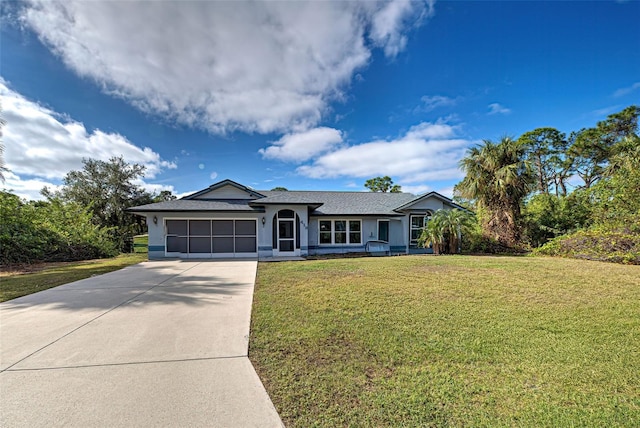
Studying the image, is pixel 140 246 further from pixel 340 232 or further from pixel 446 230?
pixel 446 230

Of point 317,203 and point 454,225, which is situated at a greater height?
point 317,203

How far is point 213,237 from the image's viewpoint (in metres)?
16.0

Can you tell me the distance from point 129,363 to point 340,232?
1426cm

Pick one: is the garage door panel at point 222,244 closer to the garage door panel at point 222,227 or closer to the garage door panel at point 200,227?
the garage door panel at point 222,227

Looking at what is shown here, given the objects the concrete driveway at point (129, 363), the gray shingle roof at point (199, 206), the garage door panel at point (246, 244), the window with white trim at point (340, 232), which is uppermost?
the gray shingle roof at point (199, 206)

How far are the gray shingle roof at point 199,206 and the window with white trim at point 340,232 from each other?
4498 millimetres

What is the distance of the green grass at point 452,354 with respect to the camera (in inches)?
97.8

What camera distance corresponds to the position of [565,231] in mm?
15430

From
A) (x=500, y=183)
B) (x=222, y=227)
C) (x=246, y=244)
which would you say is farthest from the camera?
(x=246, y=244)

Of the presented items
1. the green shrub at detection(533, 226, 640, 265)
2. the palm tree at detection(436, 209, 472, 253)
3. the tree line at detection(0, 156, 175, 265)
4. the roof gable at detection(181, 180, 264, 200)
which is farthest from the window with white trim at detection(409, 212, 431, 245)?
the tree line at detection(0, 156, 175, 265)

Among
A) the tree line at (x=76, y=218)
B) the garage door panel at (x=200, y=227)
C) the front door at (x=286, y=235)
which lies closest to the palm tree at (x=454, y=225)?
the front door at (x=286, y=235)

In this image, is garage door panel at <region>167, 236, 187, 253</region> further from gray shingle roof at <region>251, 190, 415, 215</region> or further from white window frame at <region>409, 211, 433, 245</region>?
white window frame at <region>409, 211, 433, 245</region>

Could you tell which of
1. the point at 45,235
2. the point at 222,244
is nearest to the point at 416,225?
the point at 222,244

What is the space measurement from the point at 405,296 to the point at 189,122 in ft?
61.8
